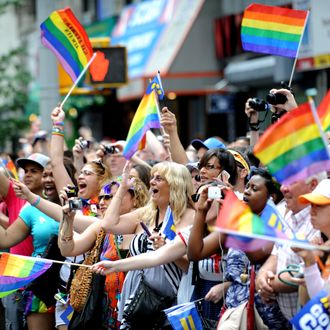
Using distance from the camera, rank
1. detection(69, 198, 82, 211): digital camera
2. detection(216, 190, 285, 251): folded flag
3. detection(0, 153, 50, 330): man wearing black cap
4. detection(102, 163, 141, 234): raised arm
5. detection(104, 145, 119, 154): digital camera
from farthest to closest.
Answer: detection(0, 153, 50, 330): man wearing black cap → detection(104, 145, 119, 154): digital camera → detection(102, 163, 141, 234): raised arm → detection(69, 198, 82, 211): digital camera → detection(216, 190, 285, 251): folded flag

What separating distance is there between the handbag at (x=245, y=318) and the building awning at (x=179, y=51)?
1543 centimetres

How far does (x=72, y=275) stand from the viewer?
8719 mm

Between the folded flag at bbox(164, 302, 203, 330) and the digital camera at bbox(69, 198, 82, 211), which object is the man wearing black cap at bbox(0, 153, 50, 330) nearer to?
the digital camera at bbox(69, 198, 82, 211)

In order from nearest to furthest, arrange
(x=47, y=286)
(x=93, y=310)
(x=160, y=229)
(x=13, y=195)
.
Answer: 1. (x=160, y=229)
2. (x=93, y=310)
3. (x=47, y=286)
4. (x=13, y=195)

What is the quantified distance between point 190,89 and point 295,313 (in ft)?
52.9

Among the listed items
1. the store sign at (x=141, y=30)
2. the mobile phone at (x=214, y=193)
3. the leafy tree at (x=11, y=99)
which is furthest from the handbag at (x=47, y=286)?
the leafy tree at (x=11, y=99)

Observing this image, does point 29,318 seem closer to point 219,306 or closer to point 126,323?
point 126,323

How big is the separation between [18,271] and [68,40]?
273 centimetres

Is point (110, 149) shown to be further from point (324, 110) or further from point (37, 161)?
point (324, 110)

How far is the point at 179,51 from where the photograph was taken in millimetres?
22031

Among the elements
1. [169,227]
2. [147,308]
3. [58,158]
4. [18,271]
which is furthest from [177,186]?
[58,158]

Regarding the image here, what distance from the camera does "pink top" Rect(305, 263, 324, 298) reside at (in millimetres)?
5500

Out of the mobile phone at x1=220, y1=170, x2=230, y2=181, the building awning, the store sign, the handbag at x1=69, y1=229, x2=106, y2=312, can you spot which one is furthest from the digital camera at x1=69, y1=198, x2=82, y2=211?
the store sign

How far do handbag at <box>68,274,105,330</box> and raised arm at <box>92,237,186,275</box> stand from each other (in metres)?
1.09
